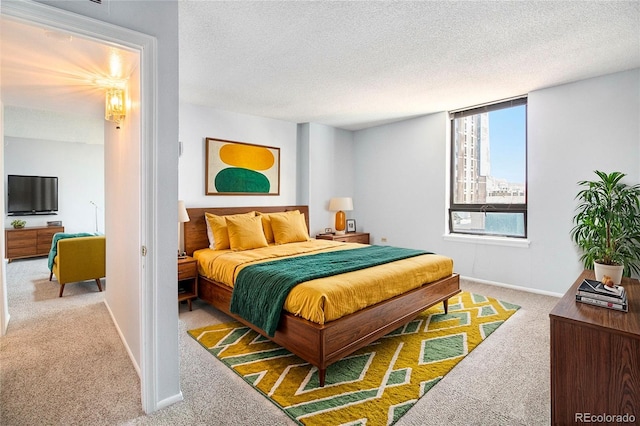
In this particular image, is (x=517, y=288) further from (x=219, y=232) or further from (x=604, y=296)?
(x=219, y=232)

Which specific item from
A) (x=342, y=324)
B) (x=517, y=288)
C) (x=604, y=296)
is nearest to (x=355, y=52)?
(x=342, y=324)

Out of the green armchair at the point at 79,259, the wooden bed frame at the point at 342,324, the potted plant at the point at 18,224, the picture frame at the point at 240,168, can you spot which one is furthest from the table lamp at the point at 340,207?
the potted plant at the point at 18,224

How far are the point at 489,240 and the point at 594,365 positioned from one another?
3.11 metres

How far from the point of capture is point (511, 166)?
441 cm

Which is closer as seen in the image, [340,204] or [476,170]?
[476,170]

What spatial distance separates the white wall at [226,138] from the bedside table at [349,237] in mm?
827

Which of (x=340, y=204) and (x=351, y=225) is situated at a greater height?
(x=340, y=204)

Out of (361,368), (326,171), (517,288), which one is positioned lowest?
(361,368)

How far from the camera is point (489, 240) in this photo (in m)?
4.48

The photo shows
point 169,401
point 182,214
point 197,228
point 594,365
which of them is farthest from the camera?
point 197,228

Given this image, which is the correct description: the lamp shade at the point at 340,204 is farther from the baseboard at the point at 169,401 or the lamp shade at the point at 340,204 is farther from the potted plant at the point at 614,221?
the baseboard at the point at 169,401

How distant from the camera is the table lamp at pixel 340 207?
558cm

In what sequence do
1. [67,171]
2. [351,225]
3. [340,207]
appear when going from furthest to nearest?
[67,171]
[351,225]
[340,207]

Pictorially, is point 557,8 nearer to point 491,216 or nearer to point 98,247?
point 491,216
